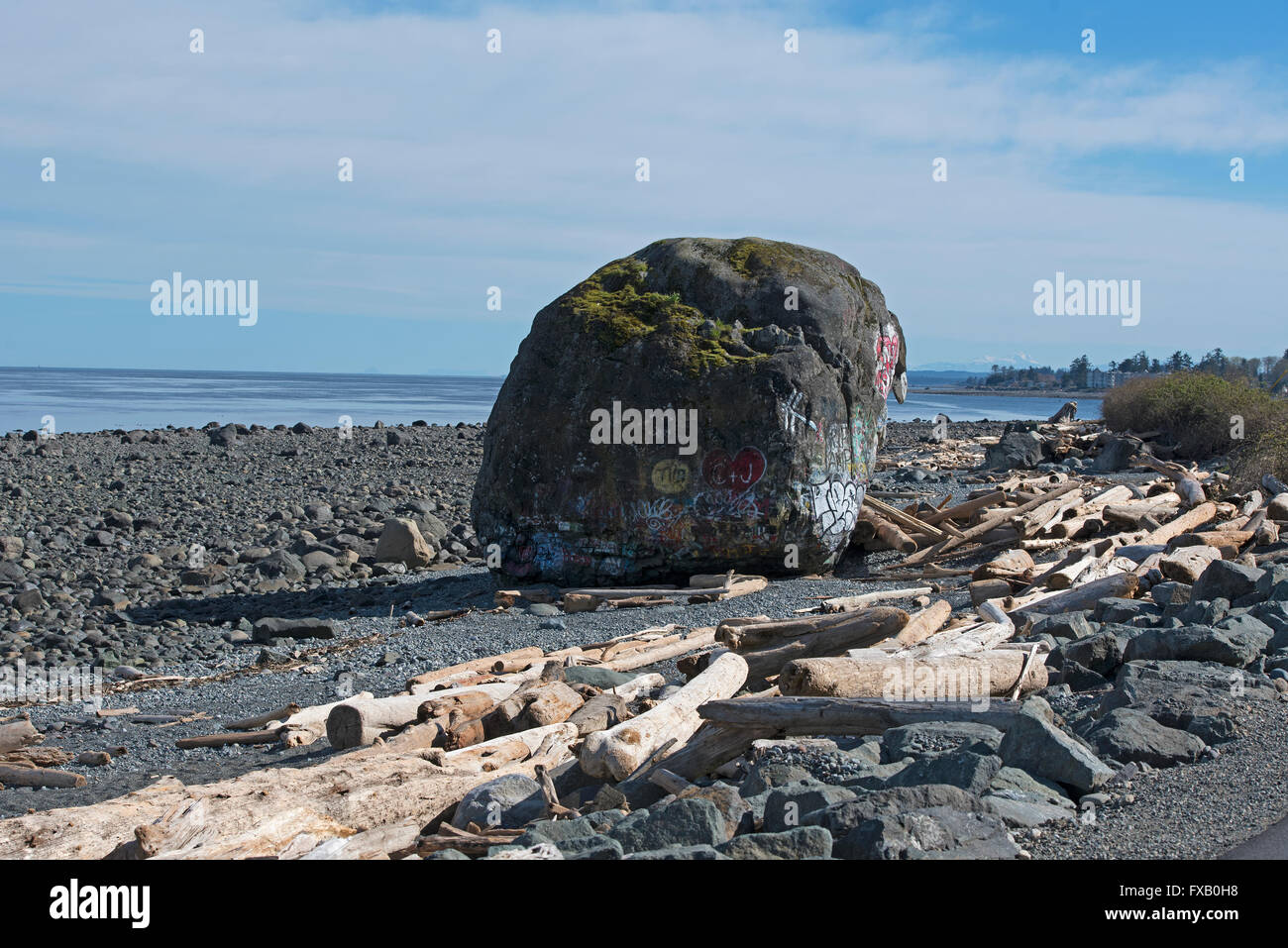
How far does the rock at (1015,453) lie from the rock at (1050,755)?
22.5m

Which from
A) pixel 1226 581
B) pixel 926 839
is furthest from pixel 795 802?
pixel 1226 581

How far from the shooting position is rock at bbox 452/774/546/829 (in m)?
5.35

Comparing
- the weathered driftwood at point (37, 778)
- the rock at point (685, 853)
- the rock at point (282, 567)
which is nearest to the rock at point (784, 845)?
the rock at point (685, 853)

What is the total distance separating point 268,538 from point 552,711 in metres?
12.7

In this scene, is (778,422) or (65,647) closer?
(65,647)

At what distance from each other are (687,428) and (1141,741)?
7810 mm

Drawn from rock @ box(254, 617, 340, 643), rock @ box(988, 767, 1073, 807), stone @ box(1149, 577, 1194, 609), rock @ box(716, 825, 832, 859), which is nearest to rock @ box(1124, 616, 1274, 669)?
stone @ box(1149, 577, 1194, 609)

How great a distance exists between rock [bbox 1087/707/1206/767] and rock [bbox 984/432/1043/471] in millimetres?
22108

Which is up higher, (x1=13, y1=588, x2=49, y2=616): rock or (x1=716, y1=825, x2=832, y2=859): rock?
(x1=716, y1=825, x2=832, y2=859): rock

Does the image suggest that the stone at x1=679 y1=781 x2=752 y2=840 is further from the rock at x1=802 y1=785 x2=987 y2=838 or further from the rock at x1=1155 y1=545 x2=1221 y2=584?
the rock at x1=1155 y1=545 x2=1221 y2=584

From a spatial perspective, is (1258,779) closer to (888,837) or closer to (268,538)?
(888,837)

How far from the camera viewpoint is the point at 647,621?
A: 36.7 feet

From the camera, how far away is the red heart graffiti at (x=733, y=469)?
41.7 ft
